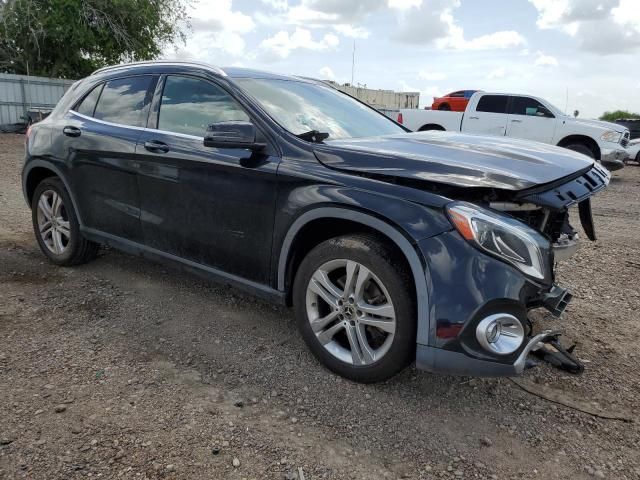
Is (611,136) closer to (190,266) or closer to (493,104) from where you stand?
(493,104)

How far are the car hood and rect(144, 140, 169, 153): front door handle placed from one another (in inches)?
48.5

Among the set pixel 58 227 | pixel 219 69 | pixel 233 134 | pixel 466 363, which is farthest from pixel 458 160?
pixel 58 227

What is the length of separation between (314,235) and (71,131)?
2.53m

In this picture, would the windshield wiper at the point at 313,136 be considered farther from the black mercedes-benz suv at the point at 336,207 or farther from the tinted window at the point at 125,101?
the tinted window at the point at 125,101

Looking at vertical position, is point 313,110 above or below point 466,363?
above

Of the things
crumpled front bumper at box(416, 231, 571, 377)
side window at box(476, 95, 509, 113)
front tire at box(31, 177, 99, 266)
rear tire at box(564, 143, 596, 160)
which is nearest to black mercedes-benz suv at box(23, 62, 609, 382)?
crumpled front bumper at box(416, 231, 571, 377)

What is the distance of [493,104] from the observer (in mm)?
13648

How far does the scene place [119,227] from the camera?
409 centimetres

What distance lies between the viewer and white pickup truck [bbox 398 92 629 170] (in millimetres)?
12047

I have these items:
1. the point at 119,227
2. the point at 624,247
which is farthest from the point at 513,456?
the point at 624,247

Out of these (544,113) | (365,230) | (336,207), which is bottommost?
(365,230)

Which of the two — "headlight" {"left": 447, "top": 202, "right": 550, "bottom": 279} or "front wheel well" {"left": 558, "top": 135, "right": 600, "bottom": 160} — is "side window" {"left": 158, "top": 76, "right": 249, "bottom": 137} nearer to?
"headlight" {"left": 447, "top": 202, "right": 550, "bottom": 279}

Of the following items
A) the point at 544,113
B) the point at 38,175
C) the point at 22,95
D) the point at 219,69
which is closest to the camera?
the point at 219,69

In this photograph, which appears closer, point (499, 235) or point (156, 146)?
point (499, 235)
